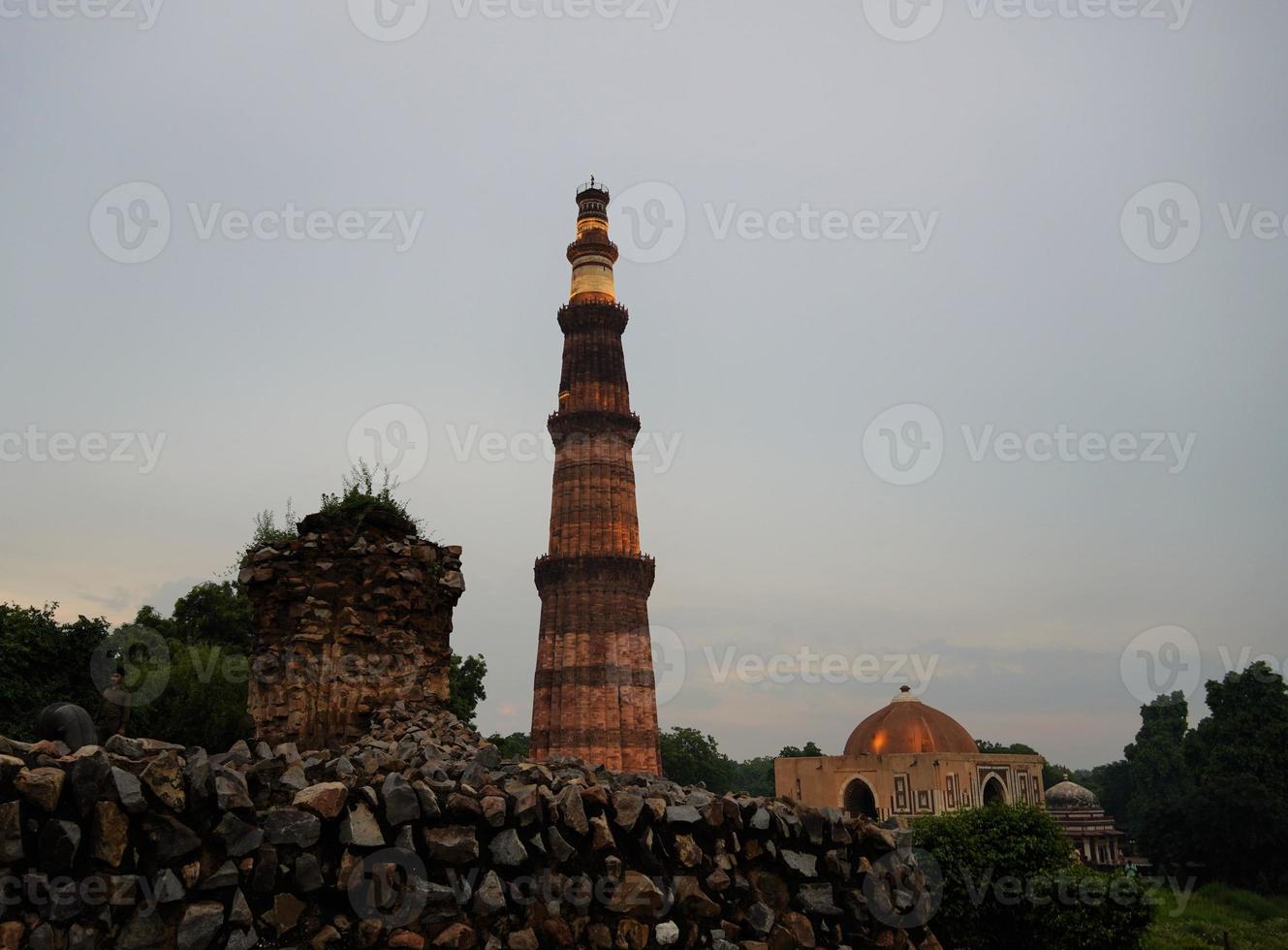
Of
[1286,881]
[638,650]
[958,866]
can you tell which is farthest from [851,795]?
[958,866]

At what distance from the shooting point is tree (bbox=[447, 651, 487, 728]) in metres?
31.2

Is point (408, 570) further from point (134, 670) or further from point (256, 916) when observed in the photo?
point (134, 670)

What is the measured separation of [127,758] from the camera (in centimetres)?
477

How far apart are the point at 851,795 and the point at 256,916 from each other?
34.2 m

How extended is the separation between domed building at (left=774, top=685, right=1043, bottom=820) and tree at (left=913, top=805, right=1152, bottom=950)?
20.5 m

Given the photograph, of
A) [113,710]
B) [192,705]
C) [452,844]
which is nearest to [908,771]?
[192,705]

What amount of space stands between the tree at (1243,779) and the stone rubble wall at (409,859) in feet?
98.3

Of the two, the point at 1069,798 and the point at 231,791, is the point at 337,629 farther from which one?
the point at 1069,798

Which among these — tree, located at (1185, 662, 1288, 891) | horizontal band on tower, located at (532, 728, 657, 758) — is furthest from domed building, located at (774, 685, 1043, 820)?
tree, located at (1185, 662, 1288, 891)

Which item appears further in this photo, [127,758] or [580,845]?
[580,845]

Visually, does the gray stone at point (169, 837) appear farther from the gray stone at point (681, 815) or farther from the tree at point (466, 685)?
the tree at point (466, 685)

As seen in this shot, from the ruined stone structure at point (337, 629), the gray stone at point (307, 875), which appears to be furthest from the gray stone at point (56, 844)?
the ruined stone structure at point (337, 629)

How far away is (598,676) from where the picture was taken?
3500 centimetres

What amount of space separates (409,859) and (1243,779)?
34.7 m
